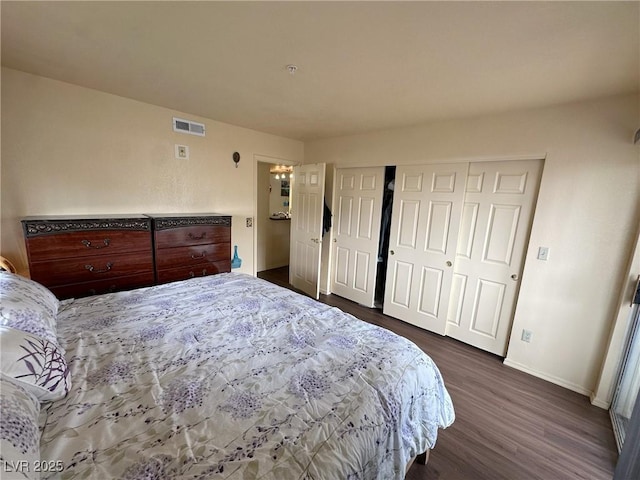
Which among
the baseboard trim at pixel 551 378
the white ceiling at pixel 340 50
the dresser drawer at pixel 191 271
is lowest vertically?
the baseboard trim at pixel 551 378

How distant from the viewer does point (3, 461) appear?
1.91 ft

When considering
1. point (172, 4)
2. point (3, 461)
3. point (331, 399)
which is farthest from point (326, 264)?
point (3, 461)

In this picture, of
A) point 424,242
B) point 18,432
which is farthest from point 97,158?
point 424,242

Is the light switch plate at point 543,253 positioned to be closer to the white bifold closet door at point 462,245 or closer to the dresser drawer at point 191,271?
the white bifold closet door at point 462,245

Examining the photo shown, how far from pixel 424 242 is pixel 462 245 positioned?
15.6 inches

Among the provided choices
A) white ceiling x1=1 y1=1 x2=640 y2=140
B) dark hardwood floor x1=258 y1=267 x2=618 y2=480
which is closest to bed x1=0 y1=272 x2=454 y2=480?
dark hardwood floor x1=258 y1=267 x2=618 y2=480

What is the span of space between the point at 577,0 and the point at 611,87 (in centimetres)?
121

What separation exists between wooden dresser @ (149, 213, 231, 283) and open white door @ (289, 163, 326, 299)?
124 cm

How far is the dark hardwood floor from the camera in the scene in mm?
1516

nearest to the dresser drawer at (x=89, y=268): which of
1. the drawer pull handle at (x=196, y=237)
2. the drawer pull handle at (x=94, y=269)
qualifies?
the drawer pull handle at (x=94, y=269)

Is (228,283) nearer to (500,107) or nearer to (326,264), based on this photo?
(326,264)

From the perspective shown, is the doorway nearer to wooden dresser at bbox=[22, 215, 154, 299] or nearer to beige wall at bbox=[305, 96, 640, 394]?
wooden dresser at bbox=[22, 215, 154, 299]

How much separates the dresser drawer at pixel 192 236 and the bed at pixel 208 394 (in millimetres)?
970

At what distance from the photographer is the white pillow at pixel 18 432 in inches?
23.7
